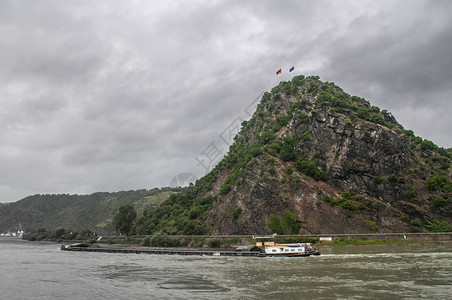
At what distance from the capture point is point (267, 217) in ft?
358

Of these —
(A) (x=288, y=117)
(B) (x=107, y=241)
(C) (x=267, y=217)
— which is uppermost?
(A) (x=288, y=117)

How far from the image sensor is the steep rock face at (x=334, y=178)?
10406 cm

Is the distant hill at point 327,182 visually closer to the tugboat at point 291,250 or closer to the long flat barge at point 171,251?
the long flat barge at point 171,251

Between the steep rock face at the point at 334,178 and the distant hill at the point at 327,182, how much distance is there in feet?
1.05

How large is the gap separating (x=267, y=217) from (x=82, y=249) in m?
66.4

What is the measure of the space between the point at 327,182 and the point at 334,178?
2.99 m

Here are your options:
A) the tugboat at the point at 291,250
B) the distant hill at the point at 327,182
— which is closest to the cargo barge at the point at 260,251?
the tugboat at the point at 291,250

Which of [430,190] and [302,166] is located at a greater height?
[302,166]

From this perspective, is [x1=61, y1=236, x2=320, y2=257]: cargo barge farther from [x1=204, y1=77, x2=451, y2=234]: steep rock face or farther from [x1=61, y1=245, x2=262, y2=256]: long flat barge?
[x1=204, y1=77, x2=451, y2=234]: steep rock face

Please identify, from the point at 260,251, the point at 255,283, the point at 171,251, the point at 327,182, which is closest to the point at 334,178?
the point at 327,182

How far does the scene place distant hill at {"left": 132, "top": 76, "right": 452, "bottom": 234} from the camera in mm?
103625

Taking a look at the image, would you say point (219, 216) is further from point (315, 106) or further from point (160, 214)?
point (315, 106)

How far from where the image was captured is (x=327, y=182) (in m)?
118

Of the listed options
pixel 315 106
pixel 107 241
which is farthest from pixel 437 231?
pixel 107 241
